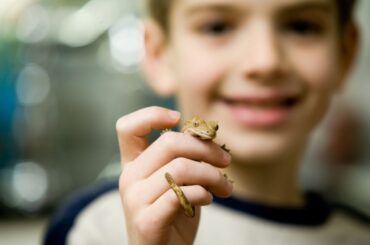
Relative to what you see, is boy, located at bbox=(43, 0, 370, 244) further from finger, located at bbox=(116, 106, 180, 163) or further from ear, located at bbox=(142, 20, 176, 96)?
finger, located at bbox=(116, 106, 180, 163)

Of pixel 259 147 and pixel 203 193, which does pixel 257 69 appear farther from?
pixel 203 193

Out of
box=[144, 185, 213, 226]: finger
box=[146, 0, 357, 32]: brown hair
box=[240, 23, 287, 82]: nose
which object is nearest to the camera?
box=[144, 185, 213, 226]: finger

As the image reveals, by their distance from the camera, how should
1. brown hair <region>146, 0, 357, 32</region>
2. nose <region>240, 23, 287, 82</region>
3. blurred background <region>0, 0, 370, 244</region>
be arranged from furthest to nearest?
blurred background <region>0, 0, 370, 244</region> < brown hair <region>146, 0, 357, 32</region> < nose <region>240, 23, 287, 82</region>

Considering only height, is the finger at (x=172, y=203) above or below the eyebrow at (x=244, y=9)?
below

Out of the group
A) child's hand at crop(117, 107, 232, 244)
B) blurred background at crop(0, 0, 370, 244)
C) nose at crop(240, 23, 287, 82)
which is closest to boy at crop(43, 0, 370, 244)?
nose at crop(240, 23, 287, 82)

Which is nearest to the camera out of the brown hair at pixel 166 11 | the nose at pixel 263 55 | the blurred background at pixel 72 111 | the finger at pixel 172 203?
the finger at pixel 172 203

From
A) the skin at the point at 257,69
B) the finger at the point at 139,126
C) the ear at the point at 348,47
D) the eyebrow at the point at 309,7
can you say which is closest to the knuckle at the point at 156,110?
the finger at the point at 139,126

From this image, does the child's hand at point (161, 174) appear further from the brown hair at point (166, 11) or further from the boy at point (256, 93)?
the brown hair at point (166, 11)

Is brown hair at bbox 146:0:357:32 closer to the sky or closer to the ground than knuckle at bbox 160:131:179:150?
closer to the sky
